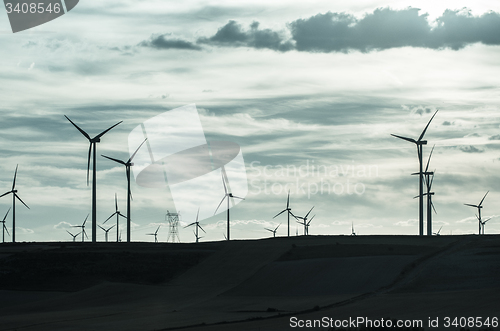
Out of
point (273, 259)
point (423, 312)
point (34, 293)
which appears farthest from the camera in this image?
point (273, 259)

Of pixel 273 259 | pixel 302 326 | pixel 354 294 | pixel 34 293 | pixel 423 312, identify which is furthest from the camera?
pixel 273 259

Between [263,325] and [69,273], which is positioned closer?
[263,325]

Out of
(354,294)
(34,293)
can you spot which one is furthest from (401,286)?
(34,293)

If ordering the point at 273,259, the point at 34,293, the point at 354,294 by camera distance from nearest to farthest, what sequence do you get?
the point at 354,294 → the point at 34,293 → the point at 273,259

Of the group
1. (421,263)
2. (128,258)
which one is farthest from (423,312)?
(128,258)

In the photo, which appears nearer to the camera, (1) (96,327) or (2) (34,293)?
(1) (96,327)

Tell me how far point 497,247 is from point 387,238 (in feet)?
88.1

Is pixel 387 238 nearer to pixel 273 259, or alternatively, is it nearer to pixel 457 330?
pixel 273 259

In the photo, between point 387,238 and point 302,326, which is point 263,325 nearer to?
point 302,326

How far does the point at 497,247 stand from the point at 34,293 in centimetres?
5679

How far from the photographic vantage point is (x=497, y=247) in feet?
274

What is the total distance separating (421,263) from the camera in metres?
76.9

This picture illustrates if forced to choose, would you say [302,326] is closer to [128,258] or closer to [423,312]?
[423,312]

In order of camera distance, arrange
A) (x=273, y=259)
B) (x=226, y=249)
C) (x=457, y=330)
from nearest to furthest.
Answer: (x=457, y=330)
(x=273, y=259)
(x=226, y=249)
